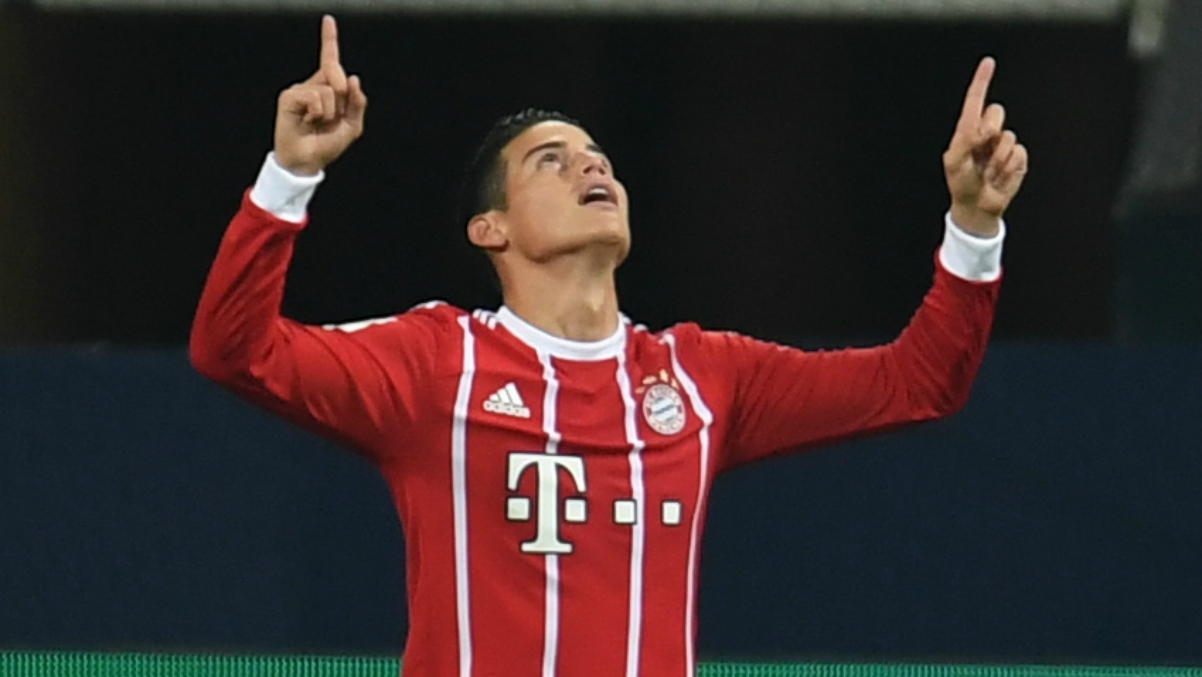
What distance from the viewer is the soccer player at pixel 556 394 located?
7.29ft

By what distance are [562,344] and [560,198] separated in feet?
0.53

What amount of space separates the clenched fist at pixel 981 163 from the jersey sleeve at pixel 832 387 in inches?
3.6

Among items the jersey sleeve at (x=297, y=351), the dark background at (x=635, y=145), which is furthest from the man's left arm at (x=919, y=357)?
the dark background at (x=635, y=145)

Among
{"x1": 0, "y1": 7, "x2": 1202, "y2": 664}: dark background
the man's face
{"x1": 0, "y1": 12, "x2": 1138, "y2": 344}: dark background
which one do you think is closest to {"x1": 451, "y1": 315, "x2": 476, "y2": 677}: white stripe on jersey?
the man's face

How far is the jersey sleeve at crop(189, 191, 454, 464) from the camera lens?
7.16 feet

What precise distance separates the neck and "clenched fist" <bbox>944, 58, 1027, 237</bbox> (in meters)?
0.38

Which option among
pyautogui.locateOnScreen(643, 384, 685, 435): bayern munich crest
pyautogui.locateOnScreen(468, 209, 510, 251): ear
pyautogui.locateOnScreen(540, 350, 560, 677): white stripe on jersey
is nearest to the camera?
pyautogui.locateOnScreen(540, 350, 560, 677): white stripe on jersey

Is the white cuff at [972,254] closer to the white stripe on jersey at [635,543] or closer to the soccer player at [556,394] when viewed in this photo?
the soccer player at [556,394]

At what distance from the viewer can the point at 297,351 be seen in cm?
229

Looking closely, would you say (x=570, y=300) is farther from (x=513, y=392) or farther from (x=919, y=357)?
(x=919, y=357)

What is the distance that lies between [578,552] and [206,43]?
198 cm

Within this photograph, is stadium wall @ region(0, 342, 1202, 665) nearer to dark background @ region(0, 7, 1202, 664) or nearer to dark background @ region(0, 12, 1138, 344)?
dark background @ region(0, 7, 1202, 664)

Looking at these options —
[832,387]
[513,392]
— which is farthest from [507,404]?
[832,387]

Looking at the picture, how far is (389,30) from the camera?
4.09 meters
